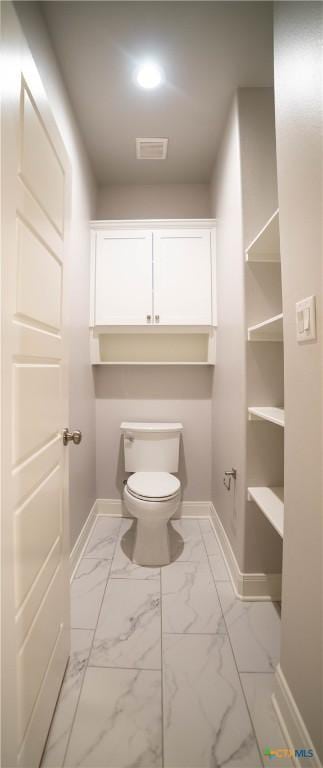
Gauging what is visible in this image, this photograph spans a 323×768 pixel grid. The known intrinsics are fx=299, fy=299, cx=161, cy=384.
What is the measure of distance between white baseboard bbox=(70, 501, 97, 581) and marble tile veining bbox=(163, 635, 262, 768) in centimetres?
63

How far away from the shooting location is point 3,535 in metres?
0.60

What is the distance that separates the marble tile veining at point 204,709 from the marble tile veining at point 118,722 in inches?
1.7

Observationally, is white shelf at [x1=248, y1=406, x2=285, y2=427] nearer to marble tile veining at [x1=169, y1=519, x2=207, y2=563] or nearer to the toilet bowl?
the toilet bowl

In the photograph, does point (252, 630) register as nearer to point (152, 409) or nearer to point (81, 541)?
point (81, 541)

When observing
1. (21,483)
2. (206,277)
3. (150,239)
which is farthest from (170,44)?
(21,483)

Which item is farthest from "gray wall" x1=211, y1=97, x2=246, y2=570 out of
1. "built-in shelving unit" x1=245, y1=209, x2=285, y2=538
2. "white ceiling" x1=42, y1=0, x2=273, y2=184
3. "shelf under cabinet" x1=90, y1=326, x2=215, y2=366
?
"shelf under cabinet" x1=90, y1=326, x2=215, y2=366

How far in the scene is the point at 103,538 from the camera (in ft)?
6.45

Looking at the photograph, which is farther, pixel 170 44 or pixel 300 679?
pixel 170 44

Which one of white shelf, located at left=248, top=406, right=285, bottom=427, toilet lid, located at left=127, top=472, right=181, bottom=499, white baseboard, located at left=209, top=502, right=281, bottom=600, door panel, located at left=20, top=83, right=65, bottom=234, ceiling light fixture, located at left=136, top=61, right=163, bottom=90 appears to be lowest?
white baseboard, located at left=209, top=502, right=281, bottom=600

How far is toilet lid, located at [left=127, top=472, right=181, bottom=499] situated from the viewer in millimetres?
1639

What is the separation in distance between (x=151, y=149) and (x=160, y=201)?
0.39 m

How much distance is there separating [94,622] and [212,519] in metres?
1.09

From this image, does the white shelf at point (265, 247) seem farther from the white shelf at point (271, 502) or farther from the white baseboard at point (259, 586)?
the white baseboard at point (259, 586)

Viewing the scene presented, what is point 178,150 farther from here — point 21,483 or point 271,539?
point 271,539
